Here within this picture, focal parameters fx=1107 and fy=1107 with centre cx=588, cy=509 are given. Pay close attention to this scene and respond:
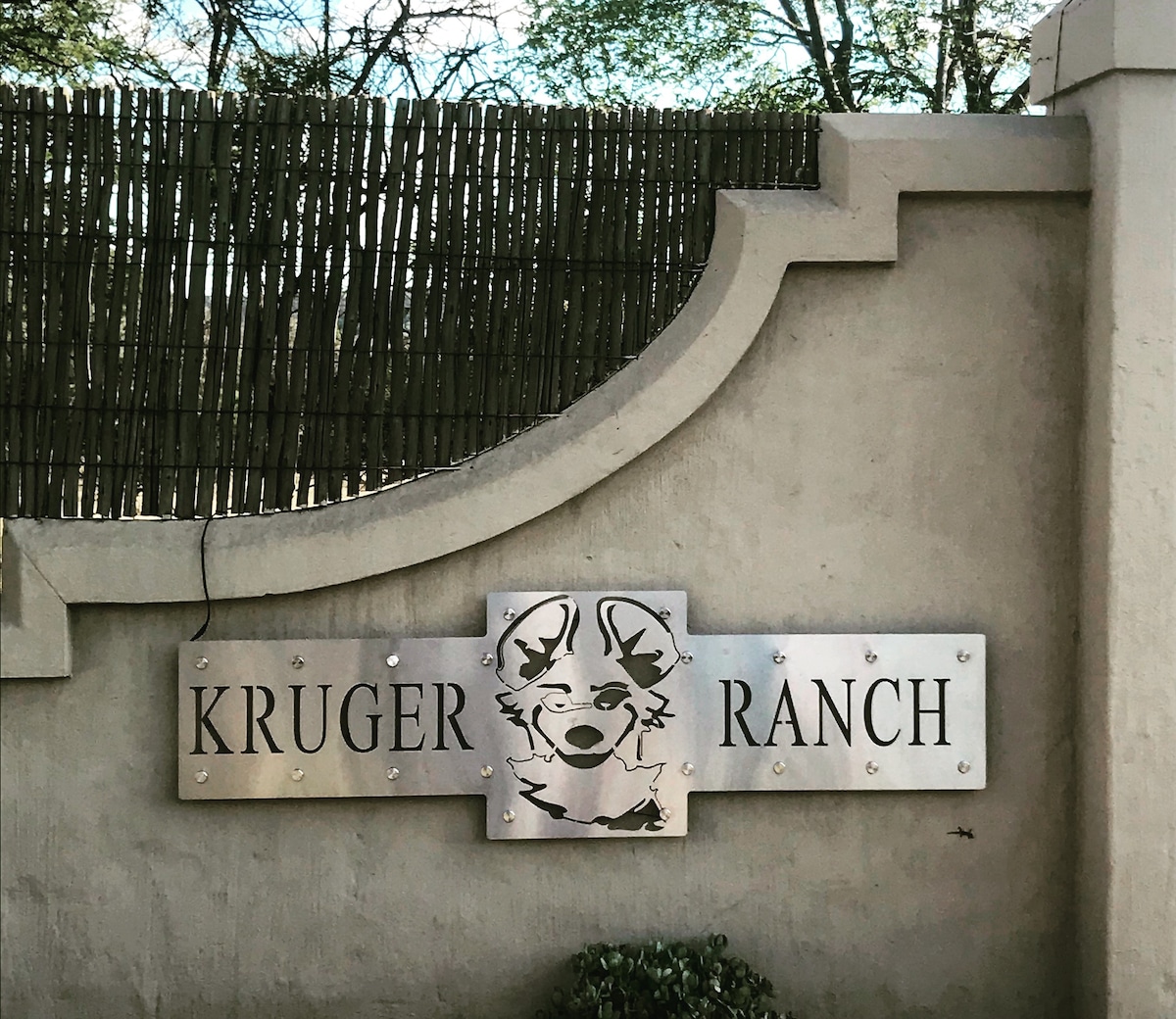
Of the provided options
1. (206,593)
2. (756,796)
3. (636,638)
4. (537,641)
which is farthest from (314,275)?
(756,796)

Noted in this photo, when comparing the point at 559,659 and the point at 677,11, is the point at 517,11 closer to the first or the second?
the point at 677,11

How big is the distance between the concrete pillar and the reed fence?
2.57ft

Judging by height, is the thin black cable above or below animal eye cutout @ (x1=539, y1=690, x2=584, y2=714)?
above

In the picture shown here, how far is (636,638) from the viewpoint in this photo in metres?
2.83

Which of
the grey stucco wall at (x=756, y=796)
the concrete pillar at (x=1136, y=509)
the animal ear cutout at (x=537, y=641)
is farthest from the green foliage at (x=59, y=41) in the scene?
the concrete pillar at (x=1136, y=509)

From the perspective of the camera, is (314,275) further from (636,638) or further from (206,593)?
(636,638)

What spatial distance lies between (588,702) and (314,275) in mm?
1326

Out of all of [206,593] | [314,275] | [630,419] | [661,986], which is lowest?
[661,986]

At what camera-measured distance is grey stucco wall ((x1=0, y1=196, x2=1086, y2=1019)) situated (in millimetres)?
2785

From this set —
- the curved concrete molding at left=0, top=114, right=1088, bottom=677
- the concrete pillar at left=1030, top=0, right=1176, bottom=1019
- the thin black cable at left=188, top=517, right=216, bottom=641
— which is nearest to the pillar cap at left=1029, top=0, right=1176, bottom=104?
the concrete pillar at left=1030, top=0, right=1176, bottom=1019

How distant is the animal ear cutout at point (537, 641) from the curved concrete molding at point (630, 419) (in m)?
0.24

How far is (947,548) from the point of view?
114 inches

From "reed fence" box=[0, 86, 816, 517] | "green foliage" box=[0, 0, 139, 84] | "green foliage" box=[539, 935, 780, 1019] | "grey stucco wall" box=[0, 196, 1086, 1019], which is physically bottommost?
"green foliage" box=[539, 935, 780, 1019]

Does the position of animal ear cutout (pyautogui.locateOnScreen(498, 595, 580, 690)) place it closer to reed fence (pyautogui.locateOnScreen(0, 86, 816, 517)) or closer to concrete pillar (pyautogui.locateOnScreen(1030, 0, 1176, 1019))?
reed fence (pyautogui.locateOnScreen(0, 86, 816, 517))
